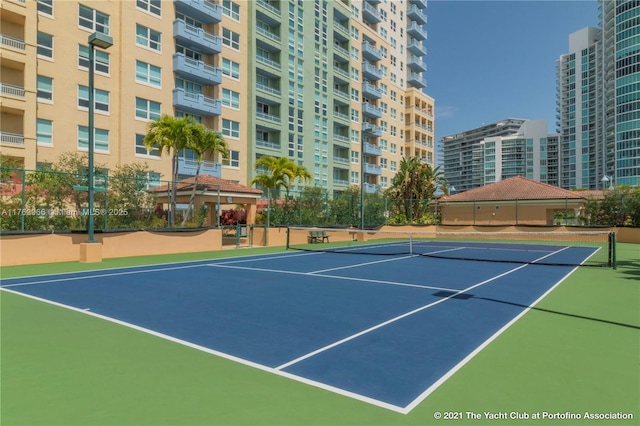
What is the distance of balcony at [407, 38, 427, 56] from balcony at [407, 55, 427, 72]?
1061 millimetres

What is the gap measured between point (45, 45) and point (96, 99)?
190 inches

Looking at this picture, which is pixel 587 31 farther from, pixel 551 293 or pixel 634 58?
pixel 551 293

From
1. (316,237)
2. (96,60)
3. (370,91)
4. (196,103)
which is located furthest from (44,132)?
(370,91)

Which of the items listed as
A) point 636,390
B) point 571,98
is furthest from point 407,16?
point 571,98

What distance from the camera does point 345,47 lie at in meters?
66.0

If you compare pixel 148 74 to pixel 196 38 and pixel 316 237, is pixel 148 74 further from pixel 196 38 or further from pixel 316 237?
pixel 316 237

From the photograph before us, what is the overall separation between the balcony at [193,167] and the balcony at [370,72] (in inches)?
1462

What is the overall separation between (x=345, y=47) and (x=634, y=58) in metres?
103

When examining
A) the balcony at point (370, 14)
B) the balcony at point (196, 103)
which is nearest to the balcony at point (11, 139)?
the balcony at point (196, 103)

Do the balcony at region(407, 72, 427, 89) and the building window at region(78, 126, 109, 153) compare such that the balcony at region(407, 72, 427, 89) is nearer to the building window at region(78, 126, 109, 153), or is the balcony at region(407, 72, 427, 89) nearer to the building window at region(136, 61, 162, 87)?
the building window at region(136, 61, 162, 87)

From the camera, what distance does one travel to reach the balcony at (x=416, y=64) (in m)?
87.7

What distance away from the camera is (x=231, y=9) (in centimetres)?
4522

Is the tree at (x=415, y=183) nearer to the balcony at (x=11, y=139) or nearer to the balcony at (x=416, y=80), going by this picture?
the balcony at (x=11, y=139)

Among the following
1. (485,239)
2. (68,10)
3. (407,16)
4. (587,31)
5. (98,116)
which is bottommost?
(485,239)
